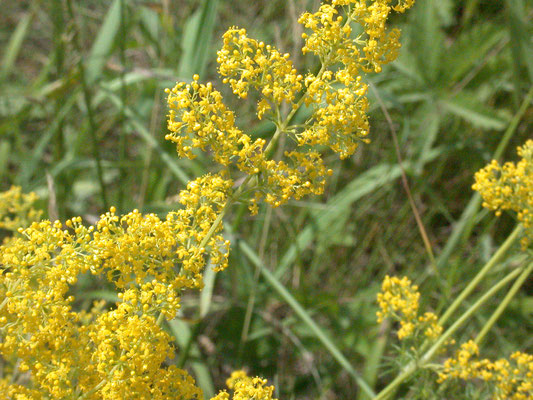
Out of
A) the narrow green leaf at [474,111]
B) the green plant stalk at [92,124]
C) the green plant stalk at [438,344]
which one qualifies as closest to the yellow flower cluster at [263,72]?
the green plant stalk at [438,344]

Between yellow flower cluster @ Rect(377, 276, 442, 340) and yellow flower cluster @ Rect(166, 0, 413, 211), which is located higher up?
yellow flower cluster @ Rect(166, 0, 413, 211)

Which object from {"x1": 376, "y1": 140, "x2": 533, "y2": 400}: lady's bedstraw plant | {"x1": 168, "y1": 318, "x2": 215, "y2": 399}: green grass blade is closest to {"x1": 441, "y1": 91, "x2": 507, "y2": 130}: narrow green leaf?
{"x1": 376, "y1": 140, "x2": 533, "y2": 400}: lady's bedstraw plant

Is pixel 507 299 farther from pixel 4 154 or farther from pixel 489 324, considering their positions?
pixel 4 154

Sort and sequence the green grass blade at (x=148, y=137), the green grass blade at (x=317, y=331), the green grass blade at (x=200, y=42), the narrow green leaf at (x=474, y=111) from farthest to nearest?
the green grass blade at (x=200, y=42) < the narrow green leaf at (x=474, y=111) < the green grass blade at (x=148, y=137) < the green grass blade at (x=317, y=331)

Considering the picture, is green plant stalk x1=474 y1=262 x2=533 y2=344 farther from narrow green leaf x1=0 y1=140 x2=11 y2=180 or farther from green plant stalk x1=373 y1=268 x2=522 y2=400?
narrow green leaf x1=0 y1=140 x2=11 y2=180

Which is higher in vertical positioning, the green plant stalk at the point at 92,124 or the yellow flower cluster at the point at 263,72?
the green plant stalk at the point at 92,124

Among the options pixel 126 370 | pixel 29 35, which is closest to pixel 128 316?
pixel 126 370

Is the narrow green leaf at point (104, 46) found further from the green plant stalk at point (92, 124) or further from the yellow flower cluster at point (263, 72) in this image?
the yellow flower cluster at point (263, 72)
